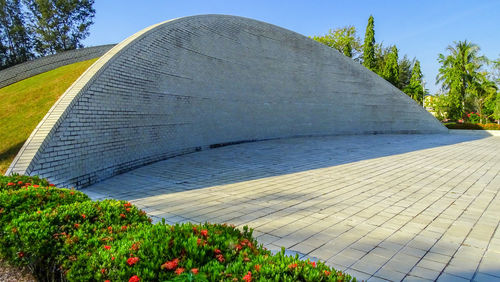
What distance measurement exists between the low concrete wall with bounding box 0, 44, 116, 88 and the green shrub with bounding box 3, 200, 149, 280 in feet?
42.0

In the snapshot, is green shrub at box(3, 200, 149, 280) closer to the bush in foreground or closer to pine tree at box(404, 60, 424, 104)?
the bush in foreground

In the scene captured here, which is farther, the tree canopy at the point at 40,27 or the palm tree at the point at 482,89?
the palm tree at the point at 482,89

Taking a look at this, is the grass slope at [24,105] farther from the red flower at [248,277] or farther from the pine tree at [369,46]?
the pine tree at [369,46]

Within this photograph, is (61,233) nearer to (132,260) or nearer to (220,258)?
(132,260)

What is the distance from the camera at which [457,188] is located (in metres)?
6.47

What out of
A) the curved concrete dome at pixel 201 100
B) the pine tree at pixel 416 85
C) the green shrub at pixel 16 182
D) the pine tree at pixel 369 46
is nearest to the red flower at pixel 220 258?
the green shrub at pixel 16 182

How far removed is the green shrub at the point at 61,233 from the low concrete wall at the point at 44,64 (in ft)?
42.0

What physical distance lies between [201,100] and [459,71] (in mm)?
34359

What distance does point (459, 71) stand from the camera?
34.3 m

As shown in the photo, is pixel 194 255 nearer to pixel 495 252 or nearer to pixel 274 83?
pixel 495 252

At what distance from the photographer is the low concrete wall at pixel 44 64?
42.2ft

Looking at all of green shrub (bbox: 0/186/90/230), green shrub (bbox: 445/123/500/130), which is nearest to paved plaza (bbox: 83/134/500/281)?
green shrub (bbox: 0/186/90/230)

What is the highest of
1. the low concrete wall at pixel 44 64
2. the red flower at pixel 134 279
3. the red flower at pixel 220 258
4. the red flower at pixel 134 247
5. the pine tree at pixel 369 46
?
the pine tree at pixel 369 46

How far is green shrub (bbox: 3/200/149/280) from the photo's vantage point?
96.2 inches
